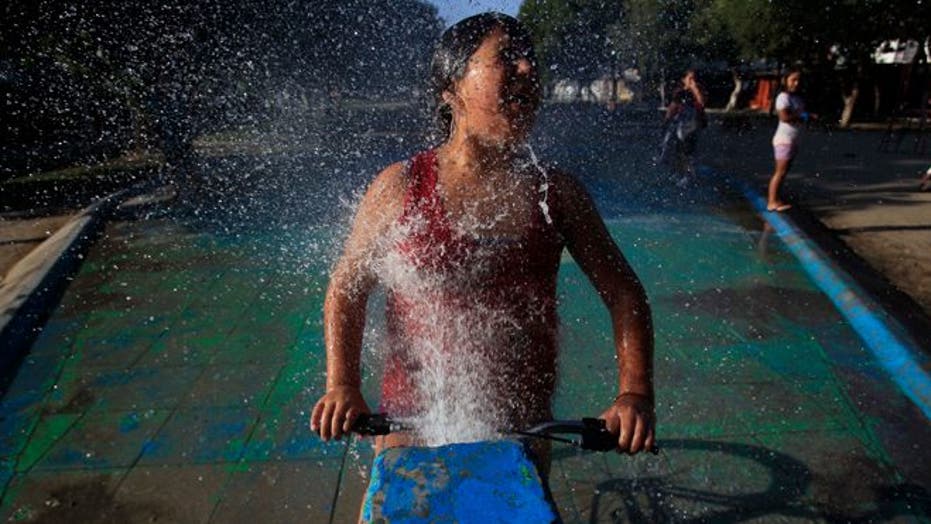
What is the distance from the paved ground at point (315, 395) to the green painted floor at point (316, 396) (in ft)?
0.04

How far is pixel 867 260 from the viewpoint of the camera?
22.4ft

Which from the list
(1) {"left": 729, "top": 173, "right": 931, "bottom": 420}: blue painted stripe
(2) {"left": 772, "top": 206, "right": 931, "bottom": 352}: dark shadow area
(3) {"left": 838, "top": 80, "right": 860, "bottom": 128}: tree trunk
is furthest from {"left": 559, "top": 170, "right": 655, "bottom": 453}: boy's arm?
(3) {"left": 838, "top": 80, "right": 860, "bottom": 128}: tree trunk

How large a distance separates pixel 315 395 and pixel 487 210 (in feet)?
8.76

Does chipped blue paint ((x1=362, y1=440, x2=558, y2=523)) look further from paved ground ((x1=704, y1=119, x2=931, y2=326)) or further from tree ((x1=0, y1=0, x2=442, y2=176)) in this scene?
paved ground ((x1=704, y1=119, x2=931, y2=326))

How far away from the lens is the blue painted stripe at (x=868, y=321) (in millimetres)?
3850

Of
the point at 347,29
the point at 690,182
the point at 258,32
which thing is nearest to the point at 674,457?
the point at 690,182

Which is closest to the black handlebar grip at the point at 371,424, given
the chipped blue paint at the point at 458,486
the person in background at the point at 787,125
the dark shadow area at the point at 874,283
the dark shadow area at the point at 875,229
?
the chipped blue paint at the point at 458,486

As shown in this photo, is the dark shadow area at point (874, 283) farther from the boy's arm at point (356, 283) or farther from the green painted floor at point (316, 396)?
the boy's arm at point (356, 283)

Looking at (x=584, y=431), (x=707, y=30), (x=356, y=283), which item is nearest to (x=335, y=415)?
(x=356, y=283)

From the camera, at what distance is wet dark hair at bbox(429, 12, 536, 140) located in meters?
1.81

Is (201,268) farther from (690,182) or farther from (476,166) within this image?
(690,182)

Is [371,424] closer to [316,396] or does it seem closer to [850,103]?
[316,396]

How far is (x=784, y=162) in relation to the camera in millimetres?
8367

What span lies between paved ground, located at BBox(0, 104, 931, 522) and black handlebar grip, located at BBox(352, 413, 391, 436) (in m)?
1.57
